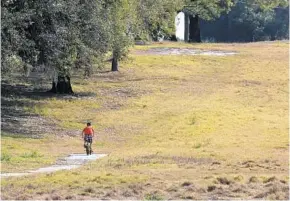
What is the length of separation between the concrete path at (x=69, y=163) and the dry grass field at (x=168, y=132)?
444mm

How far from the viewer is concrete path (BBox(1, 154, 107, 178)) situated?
65.7ft

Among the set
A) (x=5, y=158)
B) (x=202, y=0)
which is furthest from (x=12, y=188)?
(x=202, y=0)

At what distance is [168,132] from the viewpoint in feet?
103

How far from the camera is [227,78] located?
164 ft

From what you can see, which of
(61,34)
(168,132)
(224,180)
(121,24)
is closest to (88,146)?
(61,34)

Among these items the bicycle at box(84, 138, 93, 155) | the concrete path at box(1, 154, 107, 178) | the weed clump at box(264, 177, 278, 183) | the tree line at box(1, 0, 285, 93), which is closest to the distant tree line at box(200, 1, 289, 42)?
the tree line at box(1, 0, 285, 93)

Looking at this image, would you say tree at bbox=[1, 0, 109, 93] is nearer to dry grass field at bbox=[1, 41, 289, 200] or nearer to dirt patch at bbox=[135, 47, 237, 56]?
dry grass field at bbox=[1, 41, 289, 200]

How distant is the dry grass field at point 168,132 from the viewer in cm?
1628

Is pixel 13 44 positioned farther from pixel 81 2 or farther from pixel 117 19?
pixel 117 19

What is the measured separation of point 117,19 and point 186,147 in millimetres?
12966

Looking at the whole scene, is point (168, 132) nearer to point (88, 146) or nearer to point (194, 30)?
point (88, 146)

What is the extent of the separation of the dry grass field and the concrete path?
1.46 feet

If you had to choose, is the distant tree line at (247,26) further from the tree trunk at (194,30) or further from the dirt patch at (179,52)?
the dirt patch at (179,52)

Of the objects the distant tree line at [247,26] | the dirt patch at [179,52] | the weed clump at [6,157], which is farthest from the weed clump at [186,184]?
the distant tree line at [247,26]
